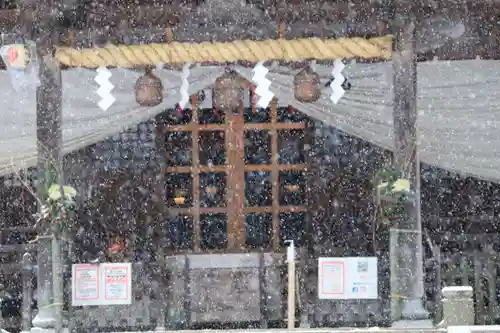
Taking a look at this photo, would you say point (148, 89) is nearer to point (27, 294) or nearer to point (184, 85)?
point (184, 85)

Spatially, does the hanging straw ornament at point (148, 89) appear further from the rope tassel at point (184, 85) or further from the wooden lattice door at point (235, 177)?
the wooden lattice door at point (235, 177)

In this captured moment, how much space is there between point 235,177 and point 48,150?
260cm

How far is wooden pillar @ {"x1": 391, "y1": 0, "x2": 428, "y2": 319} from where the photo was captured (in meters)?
10.5

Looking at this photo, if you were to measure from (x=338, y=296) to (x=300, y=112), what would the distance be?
2.54 meters

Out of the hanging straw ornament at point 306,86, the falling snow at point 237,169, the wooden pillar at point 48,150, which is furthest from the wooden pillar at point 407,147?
the wooden pillar at point 48,150

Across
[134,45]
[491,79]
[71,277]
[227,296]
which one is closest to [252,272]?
[227,296]

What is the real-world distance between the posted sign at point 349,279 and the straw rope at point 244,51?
7.29 feet

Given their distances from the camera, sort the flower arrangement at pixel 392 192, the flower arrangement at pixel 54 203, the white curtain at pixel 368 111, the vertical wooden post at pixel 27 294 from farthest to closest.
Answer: the white curtain at pixel 368 111, the vertical wooden post at pixel 27 294, the flower arrangement at pixel 54 203, the flower arrangement at pixel 392 192

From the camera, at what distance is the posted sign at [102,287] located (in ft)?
36.3

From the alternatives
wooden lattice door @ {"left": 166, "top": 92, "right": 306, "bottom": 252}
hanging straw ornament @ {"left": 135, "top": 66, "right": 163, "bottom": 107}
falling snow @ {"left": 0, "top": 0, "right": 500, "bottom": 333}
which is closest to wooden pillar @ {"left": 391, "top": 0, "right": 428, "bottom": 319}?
falling snow @ {"left": 0, "top": 0, "right": 500, "bottom": 333}

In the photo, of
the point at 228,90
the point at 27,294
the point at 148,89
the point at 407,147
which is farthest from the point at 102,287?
the point at 407,147

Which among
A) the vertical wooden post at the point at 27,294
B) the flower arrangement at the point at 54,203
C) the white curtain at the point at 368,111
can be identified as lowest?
the vertical wooden post at the point at 27,294

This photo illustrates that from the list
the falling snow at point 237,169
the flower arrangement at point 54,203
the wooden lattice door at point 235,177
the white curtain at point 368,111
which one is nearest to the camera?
the flower arrangement at point 54,203

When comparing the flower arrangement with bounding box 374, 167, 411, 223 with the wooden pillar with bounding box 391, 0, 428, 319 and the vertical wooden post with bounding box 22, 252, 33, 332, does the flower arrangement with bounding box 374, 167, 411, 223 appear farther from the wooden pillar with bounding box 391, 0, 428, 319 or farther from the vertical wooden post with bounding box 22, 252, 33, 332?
the vertical wooden post with bounding box 22, 252, 33, 332
